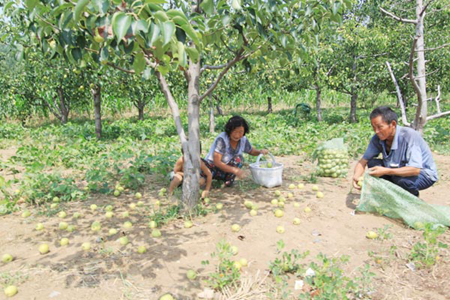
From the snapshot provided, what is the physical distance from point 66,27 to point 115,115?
15.1 metres

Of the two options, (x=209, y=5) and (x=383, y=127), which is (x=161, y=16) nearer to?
(x=209, y=5)

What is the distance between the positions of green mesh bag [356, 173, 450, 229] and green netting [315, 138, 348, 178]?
5.04 ft

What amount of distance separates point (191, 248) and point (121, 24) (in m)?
1.99

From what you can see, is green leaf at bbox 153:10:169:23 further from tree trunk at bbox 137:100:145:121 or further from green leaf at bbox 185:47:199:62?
tree trunk at bbox 137:100:145:121

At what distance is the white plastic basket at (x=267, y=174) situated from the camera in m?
4.12

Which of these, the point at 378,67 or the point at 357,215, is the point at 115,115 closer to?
the point at 378,67

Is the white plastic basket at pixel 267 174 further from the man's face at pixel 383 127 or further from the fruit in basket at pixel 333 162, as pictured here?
the man's face at pixel 383 127

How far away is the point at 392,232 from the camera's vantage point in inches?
117

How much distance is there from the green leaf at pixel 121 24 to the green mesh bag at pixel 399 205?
2.72 m

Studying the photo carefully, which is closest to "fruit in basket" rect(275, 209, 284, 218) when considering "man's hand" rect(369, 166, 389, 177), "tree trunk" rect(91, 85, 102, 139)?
"man's hand" rect(369, 166, 389, 177)

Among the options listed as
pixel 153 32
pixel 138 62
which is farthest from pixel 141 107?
pixel 153 32

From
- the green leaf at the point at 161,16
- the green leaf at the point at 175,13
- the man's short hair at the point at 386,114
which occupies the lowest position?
the man's short hair at the point at 386,114

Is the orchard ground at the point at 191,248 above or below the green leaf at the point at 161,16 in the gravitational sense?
below

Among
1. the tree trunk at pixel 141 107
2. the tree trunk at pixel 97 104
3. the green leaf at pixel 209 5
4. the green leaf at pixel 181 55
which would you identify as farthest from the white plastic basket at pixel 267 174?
the tree trunk at pixel 141 107
